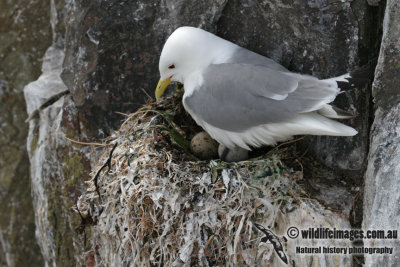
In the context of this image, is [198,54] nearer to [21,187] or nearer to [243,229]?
[243,229]

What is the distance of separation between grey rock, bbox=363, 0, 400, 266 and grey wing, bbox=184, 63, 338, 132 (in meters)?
0.17

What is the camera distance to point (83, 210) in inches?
82.0

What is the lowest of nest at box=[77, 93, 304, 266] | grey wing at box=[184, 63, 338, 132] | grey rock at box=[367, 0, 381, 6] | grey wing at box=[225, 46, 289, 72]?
nest at box=[77, 93, 304, 266]

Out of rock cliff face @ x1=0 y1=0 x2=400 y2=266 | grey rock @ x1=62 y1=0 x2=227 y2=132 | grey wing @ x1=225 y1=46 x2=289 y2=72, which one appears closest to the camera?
rock cliff face @ x1=0 y1=0 x2=400 y2=266

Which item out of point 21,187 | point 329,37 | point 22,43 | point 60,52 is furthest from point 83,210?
point 22,43

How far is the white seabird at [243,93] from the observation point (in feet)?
5.67

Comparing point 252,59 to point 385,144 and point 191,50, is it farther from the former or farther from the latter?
point 385,144

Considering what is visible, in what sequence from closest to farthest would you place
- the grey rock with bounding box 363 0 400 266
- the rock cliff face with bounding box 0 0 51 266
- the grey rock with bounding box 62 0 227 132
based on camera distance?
the grey rock with bounding box 363 0 400 266
the grey rock with bounding box 62 0 227 132
the rock cliff face with bounding box 0 0 51 266

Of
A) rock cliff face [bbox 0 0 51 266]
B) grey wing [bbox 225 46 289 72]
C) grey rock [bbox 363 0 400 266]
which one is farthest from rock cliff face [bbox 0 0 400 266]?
rock cliff face [bbox 0 0 51 266]

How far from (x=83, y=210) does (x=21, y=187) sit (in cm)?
167

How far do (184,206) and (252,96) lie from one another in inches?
18.5

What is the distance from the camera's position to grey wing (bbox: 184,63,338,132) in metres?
1.74

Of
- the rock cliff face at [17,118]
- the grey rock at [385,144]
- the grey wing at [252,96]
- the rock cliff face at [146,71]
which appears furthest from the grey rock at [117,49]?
the rock cliff face at [17,118]

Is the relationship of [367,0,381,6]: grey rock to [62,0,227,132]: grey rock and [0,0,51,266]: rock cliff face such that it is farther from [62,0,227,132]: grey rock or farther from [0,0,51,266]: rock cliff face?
[0,0,51,266]: rock cliff face
